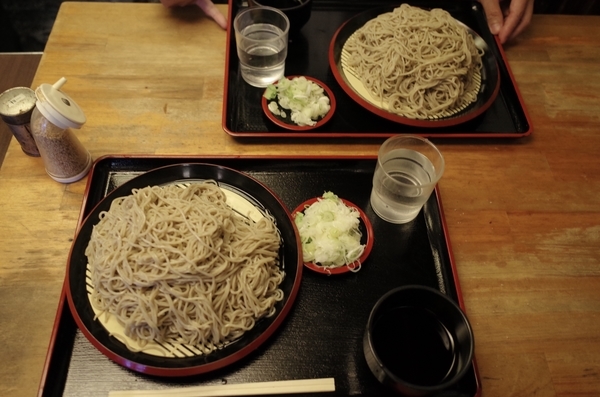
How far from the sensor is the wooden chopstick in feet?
4.09

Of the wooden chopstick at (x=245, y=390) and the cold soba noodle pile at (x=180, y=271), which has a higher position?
the cold soba noodle pile at (x=180, y=271)

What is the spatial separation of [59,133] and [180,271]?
686 millimetres

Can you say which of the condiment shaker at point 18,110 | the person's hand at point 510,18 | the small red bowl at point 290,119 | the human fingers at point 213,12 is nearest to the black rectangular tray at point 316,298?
the small red bowl at point 290,119

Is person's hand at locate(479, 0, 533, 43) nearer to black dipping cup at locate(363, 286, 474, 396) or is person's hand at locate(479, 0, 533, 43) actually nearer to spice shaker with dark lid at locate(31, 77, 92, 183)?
black dipping cup at locate(363, 286, 474, 396)

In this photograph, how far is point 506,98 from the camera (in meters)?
2.11

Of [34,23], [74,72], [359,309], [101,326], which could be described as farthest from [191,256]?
[34,23]

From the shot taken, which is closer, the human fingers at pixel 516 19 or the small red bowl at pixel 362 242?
the small red bowl at pixel 362 242

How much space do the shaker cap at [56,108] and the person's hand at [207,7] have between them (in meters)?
1.00

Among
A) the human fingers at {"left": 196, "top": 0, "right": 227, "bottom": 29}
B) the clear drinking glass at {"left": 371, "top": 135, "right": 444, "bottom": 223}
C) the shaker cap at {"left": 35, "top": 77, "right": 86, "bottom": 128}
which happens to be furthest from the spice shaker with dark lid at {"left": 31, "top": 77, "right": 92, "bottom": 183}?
the clear drinking glass at {"left": 371, "top": 135, "right": 444, "bottom": 223}

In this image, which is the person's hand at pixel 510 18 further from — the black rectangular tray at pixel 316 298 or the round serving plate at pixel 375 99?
the black rectangular tray at pixel 316 298

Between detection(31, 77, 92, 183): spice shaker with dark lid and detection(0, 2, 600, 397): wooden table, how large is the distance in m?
0.07

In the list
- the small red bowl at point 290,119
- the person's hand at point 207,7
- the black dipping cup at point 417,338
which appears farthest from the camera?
the person's hand at point 207,7

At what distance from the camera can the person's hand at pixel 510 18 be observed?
2.30 metres

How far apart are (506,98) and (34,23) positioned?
314 cm
